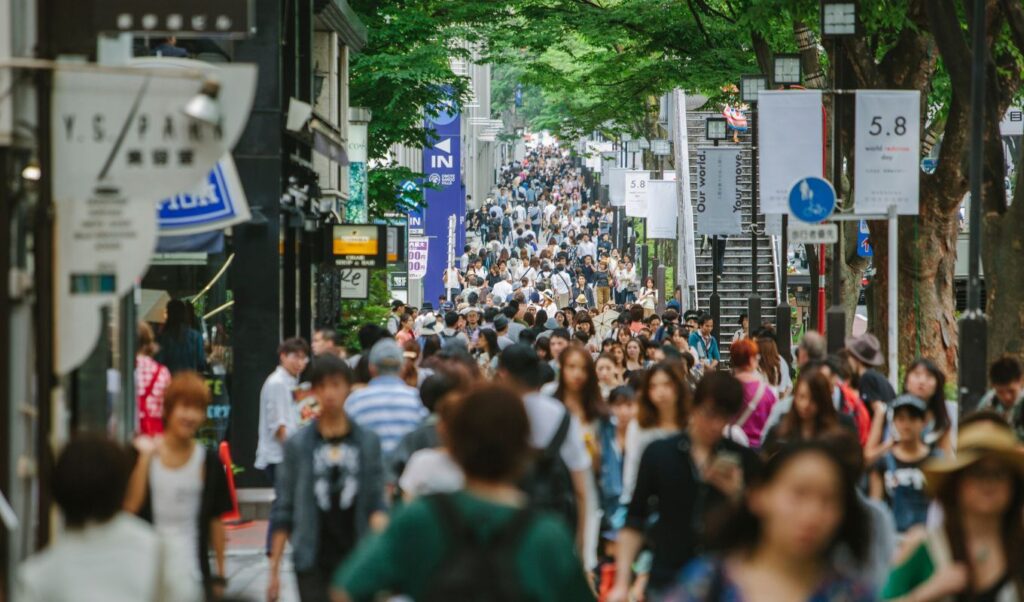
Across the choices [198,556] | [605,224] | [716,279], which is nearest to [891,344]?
[198,556]

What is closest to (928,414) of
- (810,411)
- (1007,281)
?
(810,411)

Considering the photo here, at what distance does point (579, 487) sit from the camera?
8953 mm

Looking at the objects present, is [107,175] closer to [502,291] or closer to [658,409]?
[658,409]

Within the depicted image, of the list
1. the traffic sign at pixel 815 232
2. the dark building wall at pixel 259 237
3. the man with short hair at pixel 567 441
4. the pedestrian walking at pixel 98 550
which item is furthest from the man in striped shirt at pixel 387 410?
the traffic sign at pixel 815 232

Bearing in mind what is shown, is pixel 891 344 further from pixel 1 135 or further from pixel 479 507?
pixel 479 507

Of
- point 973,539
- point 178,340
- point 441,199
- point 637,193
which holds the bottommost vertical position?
point 973,539

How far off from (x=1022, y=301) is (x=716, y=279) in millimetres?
18591

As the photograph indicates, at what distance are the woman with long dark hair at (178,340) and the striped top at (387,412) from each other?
661 centimetres

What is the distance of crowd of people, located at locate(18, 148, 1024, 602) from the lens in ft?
15.8

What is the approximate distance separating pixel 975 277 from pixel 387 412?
720 cm

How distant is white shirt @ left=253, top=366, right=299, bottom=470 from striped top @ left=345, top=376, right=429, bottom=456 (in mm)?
3112

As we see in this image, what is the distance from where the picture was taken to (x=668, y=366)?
970cm

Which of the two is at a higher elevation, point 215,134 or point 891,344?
point 215,134

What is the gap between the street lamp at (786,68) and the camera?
25750mm
